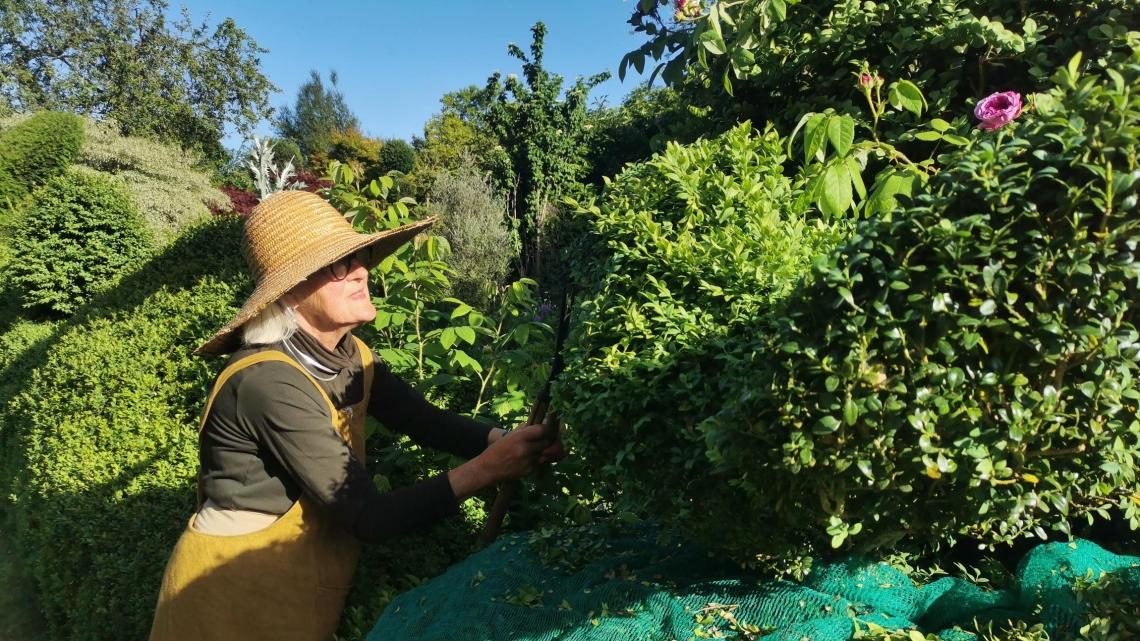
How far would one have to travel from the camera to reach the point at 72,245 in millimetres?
8219

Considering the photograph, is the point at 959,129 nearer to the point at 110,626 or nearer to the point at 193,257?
the point at 110,626

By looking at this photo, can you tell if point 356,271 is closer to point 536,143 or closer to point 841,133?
point 841,133

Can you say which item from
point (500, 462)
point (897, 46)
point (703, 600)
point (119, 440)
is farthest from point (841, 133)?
point (119, 440)

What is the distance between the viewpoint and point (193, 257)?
5.18m

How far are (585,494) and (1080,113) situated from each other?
1775mm

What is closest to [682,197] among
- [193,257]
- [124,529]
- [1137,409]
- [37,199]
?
[1137,409]

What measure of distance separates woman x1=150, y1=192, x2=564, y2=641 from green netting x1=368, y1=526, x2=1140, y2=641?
33 centimetres

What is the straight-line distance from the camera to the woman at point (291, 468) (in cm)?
203

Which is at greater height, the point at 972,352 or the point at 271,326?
the point at 271,326

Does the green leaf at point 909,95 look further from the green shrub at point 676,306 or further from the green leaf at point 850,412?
the green leaf at point 850,412

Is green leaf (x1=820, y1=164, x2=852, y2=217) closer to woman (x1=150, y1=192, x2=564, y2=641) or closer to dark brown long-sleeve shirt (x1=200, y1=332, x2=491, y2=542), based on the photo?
woman (x1=150, y1=192, x2=564, y2=641)

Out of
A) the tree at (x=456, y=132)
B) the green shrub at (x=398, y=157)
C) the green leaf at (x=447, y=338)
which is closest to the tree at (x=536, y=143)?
the tree at (x=456, y=132)

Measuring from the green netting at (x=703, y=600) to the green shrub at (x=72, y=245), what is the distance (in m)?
8.04

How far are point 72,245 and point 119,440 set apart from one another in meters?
5.44
